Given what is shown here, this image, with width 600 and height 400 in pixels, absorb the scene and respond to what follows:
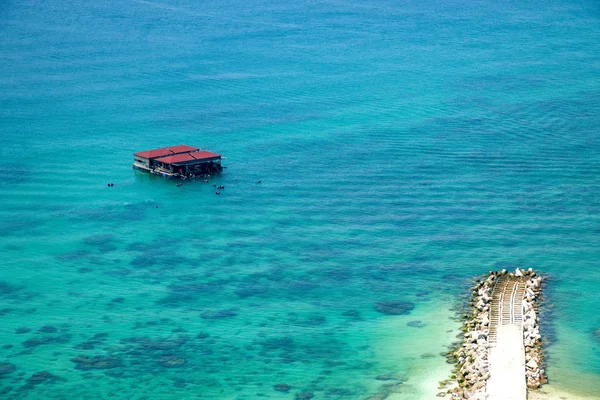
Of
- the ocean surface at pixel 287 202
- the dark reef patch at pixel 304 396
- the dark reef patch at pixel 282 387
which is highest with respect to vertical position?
the ocean surface at pixel 287 202

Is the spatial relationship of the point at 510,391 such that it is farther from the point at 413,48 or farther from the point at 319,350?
the point at 413,48

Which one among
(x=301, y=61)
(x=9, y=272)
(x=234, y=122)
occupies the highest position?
(x=301, y=61)

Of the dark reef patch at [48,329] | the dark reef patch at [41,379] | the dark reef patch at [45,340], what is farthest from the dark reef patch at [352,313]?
the dark reef patch at [48,329]

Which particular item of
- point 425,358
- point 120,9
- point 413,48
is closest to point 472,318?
point 425,358

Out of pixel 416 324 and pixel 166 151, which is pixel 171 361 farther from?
pixel 166 151

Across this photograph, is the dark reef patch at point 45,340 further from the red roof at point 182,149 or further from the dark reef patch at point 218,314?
the red roof at point 182,149

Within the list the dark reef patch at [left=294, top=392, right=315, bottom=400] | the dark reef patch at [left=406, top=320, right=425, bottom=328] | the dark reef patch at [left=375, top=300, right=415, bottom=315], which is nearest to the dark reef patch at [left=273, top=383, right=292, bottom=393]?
the dark reef patch at [left=294, top=392, right=315, bottom=400]

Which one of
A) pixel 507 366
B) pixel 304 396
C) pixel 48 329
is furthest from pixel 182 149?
pixel 507 366
